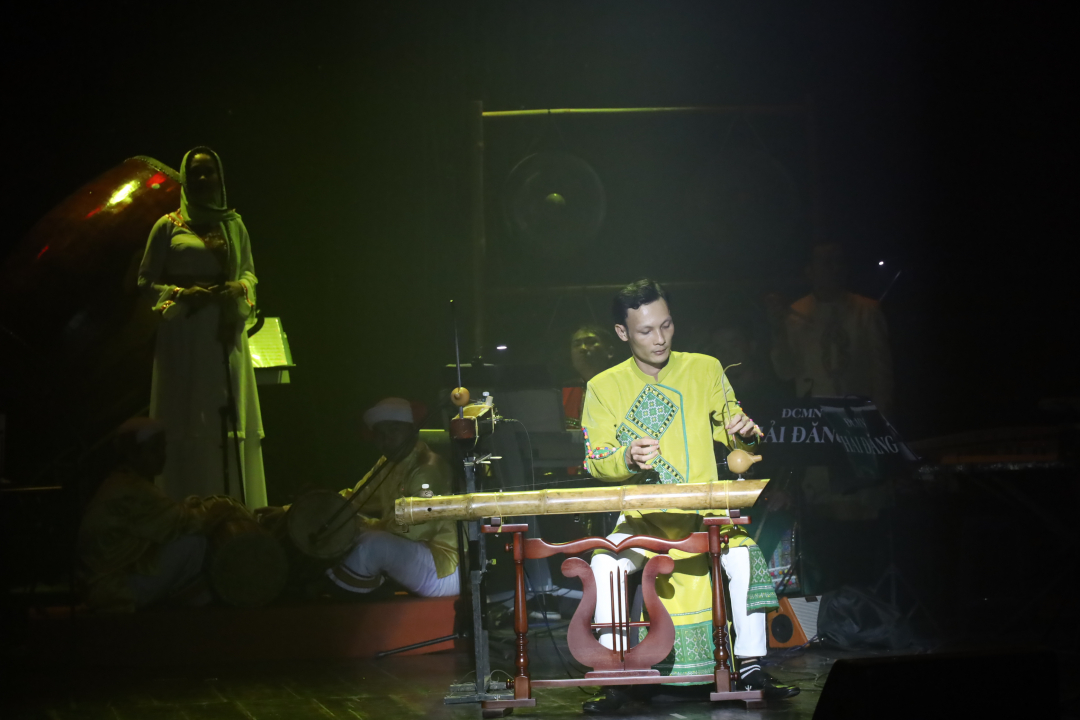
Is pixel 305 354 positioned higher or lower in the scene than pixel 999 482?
higher

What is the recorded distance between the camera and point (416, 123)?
8.19m

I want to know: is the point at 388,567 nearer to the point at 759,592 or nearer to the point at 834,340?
the point at 759,592

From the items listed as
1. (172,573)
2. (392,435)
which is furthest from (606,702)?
(172,573)

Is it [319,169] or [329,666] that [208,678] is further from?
[319,169]

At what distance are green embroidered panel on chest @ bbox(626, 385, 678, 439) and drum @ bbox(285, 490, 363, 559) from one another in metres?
2.02

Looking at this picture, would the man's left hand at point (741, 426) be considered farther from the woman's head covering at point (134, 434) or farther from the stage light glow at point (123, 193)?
the stage light glow at point (123, 193)

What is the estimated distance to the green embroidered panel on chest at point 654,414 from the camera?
4102 mm

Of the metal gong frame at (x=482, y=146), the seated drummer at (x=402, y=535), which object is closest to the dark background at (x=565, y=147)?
the metal gong frame at (x=482, y=146)

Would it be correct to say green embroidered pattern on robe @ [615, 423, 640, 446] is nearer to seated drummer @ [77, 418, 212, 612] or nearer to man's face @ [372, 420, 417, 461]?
man's face @ [372, 420, 417, 461]

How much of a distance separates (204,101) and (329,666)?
14.7 ft

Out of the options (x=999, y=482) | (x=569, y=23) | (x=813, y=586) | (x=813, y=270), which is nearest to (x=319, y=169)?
(x=569, y=23)

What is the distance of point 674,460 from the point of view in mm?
4074

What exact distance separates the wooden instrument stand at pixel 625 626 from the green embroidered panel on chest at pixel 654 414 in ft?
1.54

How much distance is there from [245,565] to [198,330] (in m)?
1.69
